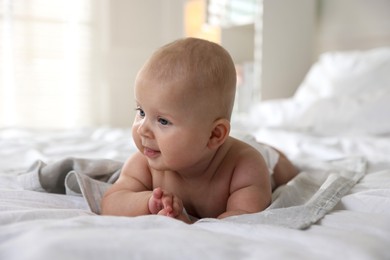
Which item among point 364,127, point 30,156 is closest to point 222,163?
point 30,156

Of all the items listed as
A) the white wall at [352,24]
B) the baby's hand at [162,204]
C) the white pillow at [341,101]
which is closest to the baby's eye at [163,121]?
the baby's hand at [162,204]

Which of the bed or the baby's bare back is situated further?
the baby's bare back

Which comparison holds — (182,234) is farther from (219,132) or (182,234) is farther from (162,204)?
(219,132)

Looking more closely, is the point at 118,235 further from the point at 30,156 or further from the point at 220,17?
the point at 220,17

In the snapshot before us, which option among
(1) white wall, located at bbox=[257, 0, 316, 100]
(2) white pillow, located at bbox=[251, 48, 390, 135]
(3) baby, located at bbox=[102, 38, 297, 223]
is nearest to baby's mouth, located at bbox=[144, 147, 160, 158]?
(3) baby, located at bbox=[102, 38, 297, 223]

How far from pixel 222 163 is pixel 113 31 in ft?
9.22

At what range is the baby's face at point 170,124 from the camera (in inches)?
28.2

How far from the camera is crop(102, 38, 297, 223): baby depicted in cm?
72

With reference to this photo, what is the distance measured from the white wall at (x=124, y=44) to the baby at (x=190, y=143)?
2.66 metres

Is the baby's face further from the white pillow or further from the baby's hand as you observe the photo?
the white pillow

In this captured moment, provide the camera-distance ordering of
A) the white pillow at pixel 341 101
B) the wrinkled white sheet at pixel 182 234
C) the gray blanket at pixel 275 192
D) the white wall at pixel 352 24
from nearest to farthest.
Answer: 1. the wrinkled white sheet at pixel 182 234
2. the gray blanket at pixel 275 192
3. the white pillow at pixel 341 101
4. the white wall at pixel 352 24

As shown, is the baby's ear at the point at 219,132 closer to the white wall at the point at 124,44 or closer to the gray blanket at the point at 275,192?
the gray blanket at the point at 275,192

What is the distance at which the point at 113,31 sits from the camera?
3.44 metres

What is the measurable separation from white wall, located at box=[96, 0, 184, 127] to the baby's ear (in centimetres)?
270
